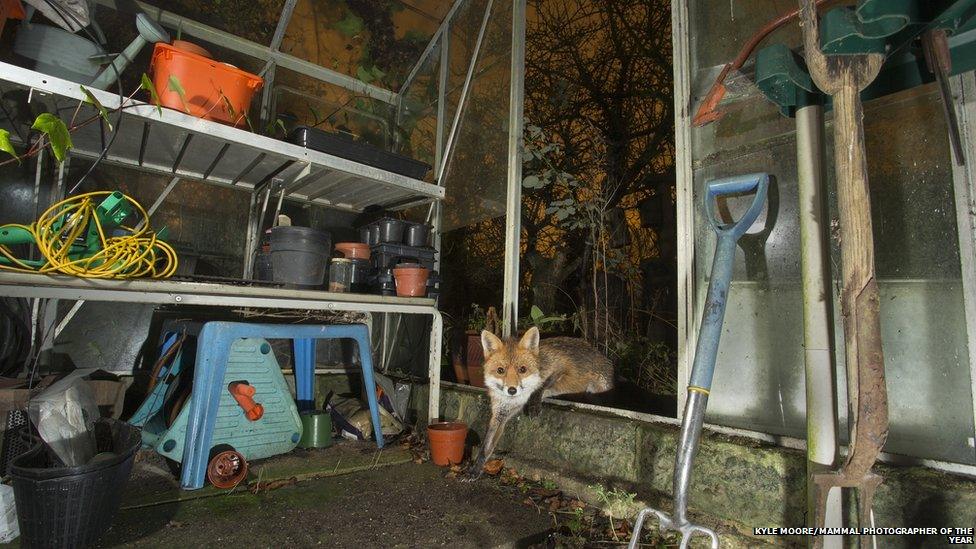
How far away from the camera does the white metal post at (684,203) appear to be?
197cm

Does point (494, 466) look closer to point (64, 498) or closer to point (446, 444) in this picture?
point (446, 444)

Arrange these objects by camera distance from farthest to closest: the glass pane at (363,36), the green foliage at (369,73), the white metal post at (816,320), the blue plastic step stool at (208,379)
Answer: the green foliage at (369,73) < the glass pane at (363,36) < the blue plastic step stool at (208,379) < the white metal post at (816,320)

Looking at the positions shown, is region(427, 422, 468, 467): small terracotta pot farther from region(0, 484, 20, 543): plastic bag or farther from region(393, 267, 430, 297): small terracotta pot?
region(0, 484, 20, 543): plastic bag

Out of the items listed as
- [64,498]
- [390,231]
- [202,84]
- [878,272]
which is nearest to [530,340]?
[390,231]

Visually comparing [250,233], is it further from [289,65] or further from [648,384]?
[648,384]

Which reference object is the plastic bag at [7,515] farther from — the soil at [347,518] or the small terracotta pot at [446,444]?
the small terracotta pot at [446,444]

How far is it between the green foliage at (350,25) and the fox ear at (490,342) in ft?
11.8

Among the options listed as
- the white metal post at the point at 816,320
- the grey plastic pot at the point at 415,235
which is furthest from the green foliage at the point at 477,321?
the white metal post at the point at 816,320

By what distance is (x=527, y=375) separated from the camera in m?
2.40

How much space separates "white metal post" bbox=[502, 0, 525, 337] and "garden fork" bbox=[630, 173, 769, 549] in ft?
4.82

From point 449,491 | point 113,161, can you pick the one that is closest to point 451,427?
point 449,491

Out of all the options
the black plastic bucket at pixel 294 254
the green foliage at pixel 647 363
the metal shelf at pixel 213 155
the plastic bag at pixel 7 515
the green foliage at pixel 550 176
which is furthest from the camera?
the green foliage at pixel 550 176

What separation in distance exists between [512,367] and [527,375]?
10 centimetres

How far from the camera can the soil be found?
168cm
